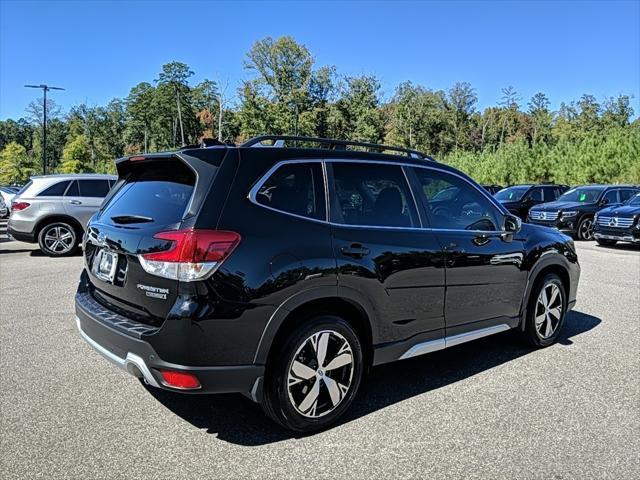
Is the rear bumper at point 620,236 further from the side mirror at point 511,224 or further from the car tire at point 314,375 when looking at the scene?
the car tire at point 314,375

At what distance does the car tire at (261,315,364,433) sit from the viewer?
3.12 meters

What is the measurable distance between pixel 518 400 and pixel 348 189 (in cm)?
206

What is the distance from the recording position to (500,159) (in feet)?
126

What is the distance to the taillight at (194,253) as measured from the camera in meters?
2.83

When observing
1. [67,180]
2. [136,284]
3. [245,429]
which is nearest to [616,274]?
[245,429]

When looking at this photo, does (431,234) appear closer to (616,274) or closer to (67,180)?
(616,274)

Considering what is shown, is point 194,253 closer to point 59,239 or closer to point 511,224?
point 511,224

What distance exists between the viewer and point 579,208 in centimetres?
1667

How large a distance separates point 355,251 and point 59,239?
10127 millimetres

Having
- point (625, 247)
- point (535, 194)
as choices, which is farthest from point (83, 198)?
point (535, 194)

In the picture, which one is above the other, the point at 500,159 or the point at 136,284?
the point at 500,159

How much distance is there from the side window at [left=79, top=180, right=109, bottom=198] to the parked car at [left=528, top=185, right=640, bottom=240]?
533 inches

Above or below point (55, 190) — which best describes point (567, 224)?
below

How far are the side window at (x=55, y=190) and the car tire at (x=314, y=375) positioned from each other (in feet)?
33.5
